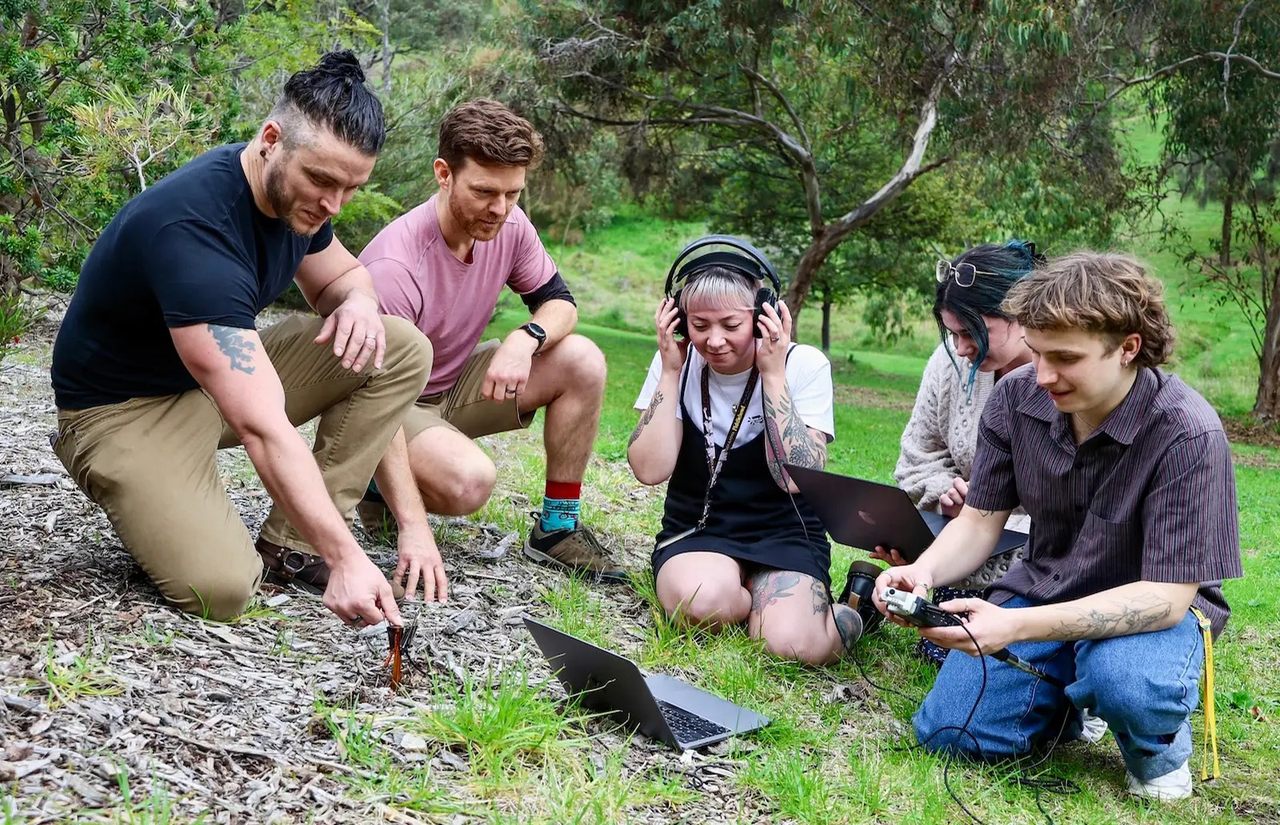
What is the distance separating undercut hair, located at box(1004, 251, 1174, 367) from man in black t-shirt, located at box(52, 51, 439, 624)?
74.2 inches

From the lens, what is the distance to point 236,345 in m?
3.12

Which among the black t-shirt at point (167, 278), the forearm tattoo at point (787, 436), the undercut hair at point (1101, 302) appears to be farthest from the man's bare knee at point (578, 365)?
the undercut hair at point (1101, 302)

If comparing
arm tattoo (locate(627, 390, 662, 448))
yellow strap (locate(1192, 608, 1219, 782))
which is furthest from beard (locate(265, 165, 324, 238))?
yellow strap (locate(1192, 608, 1219, 782))

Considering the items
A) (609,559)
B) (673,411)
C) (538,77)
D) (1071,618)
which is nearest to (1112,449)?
(1071,618)

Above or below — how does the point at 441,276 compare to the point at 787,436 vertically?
above

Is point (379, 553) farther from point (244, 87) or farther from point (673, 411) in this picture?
point (244, 87)

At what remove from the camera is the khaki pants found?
356 cm

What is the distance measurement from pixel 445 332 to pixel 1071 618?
2.63 meters

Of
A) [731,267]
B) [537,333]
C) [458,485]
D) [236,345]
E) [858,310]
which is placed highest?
[731,267]

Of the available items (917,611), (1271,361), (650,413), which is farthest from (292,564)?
(1271,361)

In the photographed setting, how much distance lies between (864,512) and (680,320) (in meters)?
0.97

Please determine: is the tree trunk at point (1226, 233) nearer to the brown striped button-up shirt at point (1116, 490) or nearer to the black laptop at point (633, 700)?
the brown striped button-up shirt at point (1116, 490)

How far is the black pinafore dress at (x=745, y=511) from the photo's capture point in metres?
4.43

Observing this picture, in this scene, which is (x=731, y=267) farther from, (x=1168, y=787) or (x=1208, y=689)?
(x=1168, y=787)
